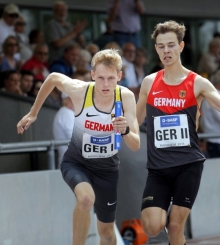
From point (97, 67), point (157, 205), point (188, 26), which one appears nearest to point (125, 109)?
point (97, 67)

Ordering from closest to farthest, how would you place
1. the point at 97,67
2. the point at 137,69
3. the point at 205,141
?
the point at 97,67
the point at 205,141
the point at 137,69

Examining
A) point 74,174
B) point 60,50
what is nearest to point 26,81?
point 60,50

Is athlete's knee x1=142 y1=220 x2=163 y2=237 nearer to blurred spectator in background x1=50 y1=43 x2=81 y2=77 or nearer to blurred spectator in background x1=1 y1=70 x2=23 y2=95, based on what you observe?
blurred spectator in background x1=1 y1=70 x2=23 y2=95

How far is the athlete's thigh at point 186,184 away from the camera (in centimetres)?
701

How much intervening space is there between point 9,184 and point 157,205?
7.59 feet

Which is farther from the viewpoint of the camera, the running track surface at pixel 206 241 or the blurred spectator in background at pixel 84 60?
the blurred spectator in background at pixel 84 60

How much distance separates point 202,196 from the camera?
10.8 m

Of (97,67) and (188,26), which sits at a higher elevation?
(188,26)

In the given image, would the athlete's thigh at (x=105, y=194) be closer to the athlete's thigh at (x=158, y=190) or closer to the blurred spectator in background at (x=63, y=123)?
the athlete's thigh at (x=158, y=190)

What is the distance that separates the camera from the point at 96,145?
279 inches

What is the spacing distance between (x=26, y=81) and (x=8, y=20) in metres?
1.54

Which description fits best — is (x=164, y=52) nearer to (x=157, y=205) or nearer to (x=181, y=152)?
(x=181, y=152)

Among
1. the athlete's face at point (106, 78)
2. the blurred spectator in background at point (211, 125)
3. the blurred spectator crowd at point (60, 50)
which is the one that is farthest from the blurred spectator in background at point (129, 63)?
the athlete's face at point (106, 78)

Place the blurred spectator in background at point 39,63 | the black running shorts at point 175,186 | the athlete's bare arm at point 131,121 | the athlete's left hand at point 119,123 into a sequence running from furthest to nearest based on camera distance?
the blurred spectator in background at point 39,63
the black running shorts at point 175,186
the athlete's bare arm at point 131,121
the athlete's left hand at point 119,123
